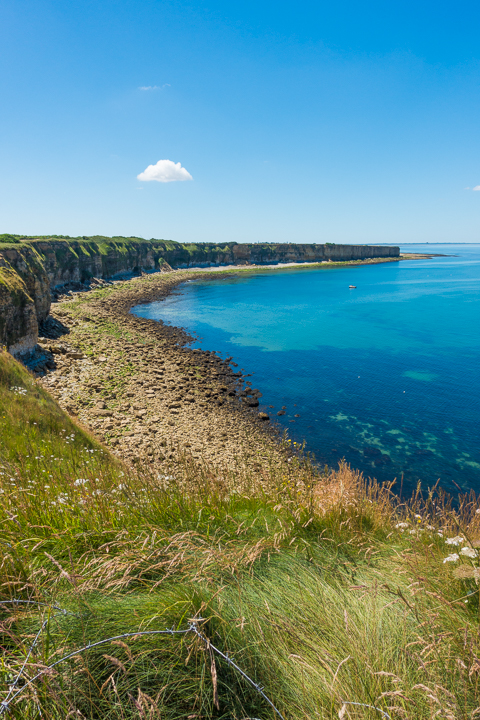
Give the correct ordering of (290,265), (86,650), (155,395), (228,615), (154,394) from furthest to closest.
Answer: (290,265)
(154,394)
(155,395)
(228,615)
(86,650)

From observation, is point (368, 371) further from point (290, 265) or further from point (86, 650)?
point (290, 265)

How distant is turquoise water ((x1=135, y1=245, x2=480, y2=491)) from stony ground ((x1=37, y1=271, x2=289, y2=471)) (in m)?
2.39

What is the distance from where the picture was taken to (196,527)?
396cm

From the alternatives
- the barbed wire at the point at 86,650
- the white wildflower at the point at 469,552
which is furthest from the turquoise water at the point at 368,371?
the barbed wire at the point at 86,650

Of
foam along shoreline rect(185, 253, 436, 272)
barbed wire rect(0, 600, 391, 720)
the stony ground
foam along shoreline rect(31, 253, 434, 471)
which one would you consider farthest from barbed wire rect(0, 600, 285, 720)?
foam along shoreline rect(185, 253, 436, 272)

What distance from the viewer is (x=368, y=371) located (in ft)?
94.9

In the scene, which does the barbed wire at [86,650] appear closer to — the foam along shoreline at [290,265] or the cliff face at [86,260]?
the cliff face at [86,260]

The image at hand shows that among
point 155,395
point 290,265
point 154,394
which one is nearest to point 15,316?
point 154,394

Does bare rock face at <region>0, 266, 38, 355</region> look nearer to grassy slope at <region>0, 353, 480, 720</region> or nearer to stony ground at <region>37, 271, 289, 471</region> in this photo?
stony ground at <region>37, 271, 289, 471</region>

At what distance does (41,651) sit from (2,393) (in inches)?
430

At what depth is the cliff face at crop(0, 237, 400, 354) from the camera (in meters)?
23.0

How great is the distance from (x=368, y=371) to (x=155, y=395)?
1805 cm

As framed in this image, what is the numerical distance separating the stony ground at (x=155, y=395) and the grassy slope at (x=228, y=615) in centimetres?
564

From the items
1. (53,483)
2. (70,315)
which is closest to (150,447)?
(53,483)
